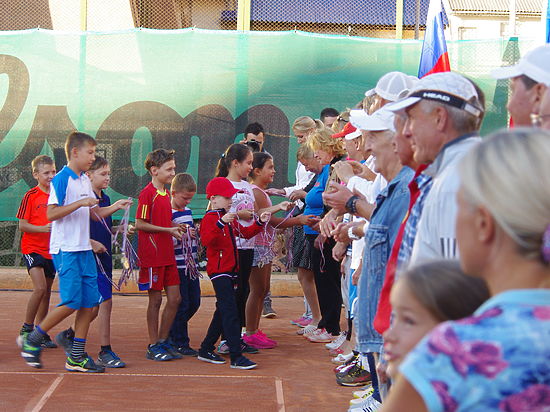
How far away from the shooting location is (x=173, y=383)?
20.0 ft

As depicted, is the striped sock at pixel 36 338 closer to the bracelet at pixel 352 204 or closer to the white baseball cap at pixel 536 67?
the bracelet at pixel 352 204

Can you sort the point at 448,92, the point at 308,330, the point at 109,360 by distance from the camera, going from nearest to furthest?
1. the point at 448,92
2. the point at 109,360
3. the point at 308,330

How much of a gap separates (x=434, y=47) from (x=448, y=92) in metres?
4.12

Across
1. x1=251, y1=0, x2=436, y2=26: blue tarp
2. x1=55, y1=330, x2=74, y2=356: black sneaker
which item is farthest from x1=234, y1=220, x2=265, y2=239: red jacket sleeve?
x1=251, y1=0, x2=436, y2=26: blue tarp

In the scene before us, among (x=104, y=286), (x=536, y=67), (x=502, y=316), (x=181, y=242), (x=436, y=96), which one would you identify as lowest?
(x=104, y=286)

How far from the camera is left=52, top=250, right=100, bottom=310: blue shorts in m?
6.25

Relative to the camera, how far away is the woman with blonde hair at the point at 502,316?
1.52m

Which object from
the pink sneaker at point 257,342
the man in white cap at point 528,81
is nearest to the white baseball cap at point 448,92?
the man in white cap at point 528,81

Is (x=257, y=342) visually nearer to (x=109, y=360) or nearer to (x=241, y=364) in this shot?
(x=241, y=364)

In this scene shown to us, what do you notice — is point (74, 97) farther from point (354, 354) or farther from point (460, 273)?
point (460, 273)

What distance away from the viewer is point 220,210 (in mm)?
6852

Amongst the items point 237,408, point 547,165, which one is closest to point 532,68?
point 547,165

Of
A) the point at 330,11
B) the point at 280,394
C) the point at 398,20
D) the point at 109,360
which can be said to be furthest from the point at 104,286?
the point at 330,11

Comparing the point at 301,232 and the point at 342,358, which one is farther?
the point at 301,232
